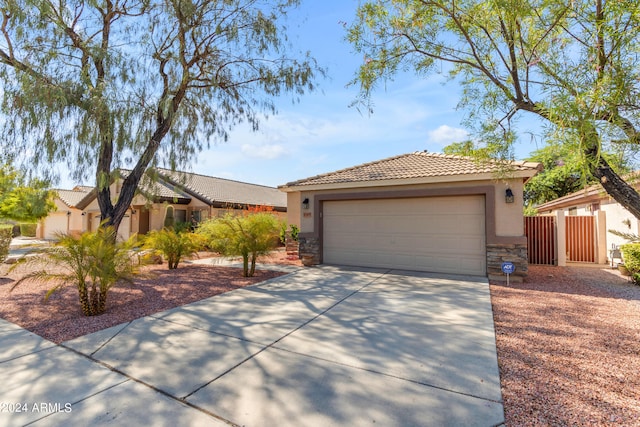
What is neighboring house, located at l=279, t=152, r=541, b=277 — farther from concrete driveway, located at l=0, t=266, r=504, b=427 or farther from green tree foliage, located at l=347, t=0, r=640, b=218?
concrete driveway, located at l=0, t=266, r=504, b=427

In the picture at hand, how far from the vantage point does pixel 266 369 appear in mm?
3174

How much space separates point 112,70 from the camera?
26.0ft

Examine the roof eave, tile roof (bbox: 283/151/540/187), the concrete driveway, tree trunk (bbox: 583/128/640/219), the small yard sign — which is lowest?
the concrete driveway

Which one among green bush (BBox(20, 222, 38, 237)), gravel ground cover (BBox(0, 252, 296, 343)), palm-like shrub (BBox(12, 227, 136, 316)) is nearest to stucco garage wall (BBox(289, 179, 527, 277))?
gravel ground cover (BBox(0, 252, 296, 343))

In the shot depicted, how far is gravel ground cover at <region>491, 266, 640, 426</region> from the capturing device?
8.16 ft

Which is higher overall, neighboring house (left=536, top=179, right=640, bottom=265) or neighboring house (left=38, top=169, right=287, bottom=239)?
neighboring house (left=38, top=169, right=287, bottom=239)

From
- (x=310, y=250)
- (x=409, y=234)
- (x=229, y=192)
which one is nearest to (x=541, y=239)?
(x=409, y=234)

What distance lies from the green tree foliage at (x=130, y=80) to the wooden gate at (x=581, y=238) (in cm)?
1022

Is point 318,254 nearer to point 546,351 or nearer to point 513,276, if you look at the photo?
point 513,276

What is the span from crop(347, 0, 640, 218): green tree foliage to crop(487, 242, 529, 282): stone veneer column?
3251mm

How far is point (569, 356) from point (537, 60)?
11.3 ft

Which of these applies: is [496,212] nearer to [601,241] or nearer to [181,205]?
[601,241]

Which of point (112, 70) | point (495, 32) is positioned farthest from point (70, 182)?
point (495, 32)

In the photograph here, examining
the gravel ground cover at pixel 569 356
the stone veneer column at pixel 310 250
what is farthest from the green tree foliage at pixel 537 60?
the stone veneer column at pixel 310 250
